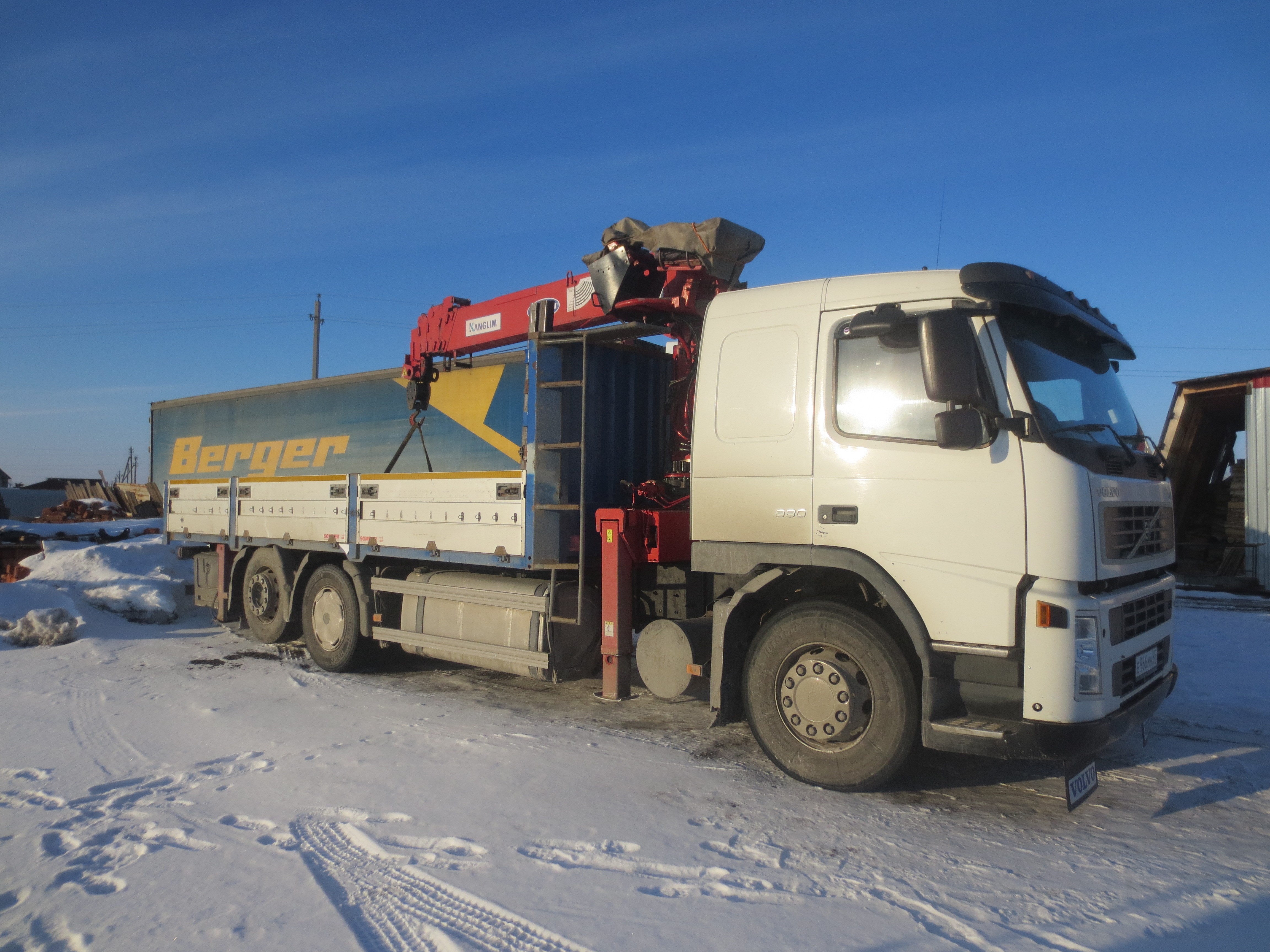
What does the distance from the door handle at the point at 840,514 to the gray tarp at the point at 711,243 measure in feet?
7.09

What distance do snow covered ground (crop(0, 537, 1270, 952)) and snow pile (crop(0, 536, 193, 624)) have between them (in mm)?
4471

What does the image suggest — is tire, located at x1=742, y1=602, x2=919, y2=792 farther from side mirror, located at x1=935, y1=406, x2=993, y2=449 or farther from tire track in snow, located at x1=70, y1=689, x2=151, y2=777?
tire track in snow, located at x1=70, y1=689, x2=151, y2=777

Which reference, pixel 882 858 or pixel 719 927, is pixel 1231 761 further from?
pixel 719 927

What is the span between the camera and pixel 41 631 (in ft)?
30.7

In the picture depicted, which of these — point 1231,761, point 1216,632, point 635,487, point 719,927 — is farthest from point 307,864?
point 1216,632

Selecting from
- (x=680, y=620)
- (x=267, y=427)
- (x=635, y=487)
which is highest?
(x=267, y=427)

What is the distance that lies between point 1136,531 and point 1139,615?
1.44 feet

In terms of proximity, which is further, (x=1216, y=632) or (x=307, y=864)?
(x=1216, y=632)

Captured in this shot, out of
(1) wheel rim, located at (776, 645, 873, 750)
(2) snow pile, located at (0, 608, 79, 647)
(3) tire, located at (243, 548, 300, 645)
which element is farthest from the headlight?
(2) snow pile, located at (0, 608, 79, 647)

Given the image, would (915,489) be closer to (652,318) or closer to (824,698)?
(824,698)

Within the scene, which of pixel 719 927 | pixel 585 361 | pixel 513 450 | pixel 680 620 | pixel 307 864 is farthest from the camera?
pixel 513 450

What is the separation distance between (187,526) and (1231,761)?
10.8 m

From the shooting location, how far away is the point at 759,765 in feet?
17.2

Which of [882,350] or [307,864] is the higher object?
[882,350]
